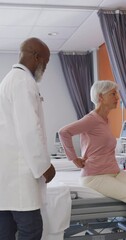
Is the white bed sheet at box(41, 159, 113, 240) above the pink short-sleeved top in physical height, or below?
below

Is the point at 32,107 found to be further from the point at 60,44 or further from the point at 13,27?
the point at 60,44

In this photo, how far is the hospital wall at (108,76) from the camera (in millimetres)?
5196

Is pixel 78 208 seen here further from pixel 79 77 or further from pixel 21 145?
pixel 79 77

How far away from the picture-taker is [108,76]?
5.60 metres

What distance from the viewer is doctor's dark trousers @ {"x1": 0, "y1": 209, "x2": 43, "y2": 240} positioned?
5.53 ft

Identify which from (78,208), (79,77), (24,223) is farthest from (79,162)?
(79,77)

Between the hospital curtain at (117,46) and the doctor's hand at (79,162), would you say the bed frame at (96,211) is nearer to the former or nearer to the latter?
the doctor's hand at (79,162)

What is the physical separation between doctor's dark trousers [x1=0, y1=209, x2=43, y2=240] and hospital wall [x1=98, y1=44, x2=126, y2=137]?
137 inches

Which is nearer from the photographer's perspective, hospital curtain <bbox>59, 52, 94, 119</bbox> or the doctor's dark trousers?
the doctor's dark trousers

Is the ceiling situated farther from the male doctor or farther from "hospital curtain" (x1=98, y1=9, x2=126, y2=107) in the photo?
the male doctor

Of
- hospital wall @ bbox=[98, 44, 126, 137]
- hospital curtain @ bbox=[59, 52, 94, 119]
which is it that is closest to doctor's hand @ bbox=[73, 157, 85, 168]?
hospital wall @ bbox=[98, 44, 126, 137]

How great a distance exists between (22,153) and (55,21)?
314 centimetres

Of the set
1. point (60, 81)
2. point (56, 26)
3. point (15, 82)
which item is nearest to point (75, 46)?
point (60, 81)

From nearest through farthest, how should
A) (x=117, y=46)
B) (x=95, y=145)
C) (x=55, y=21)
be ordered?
(x=95, y=145) < (x=117, y=46) < (x=55, y=21)
